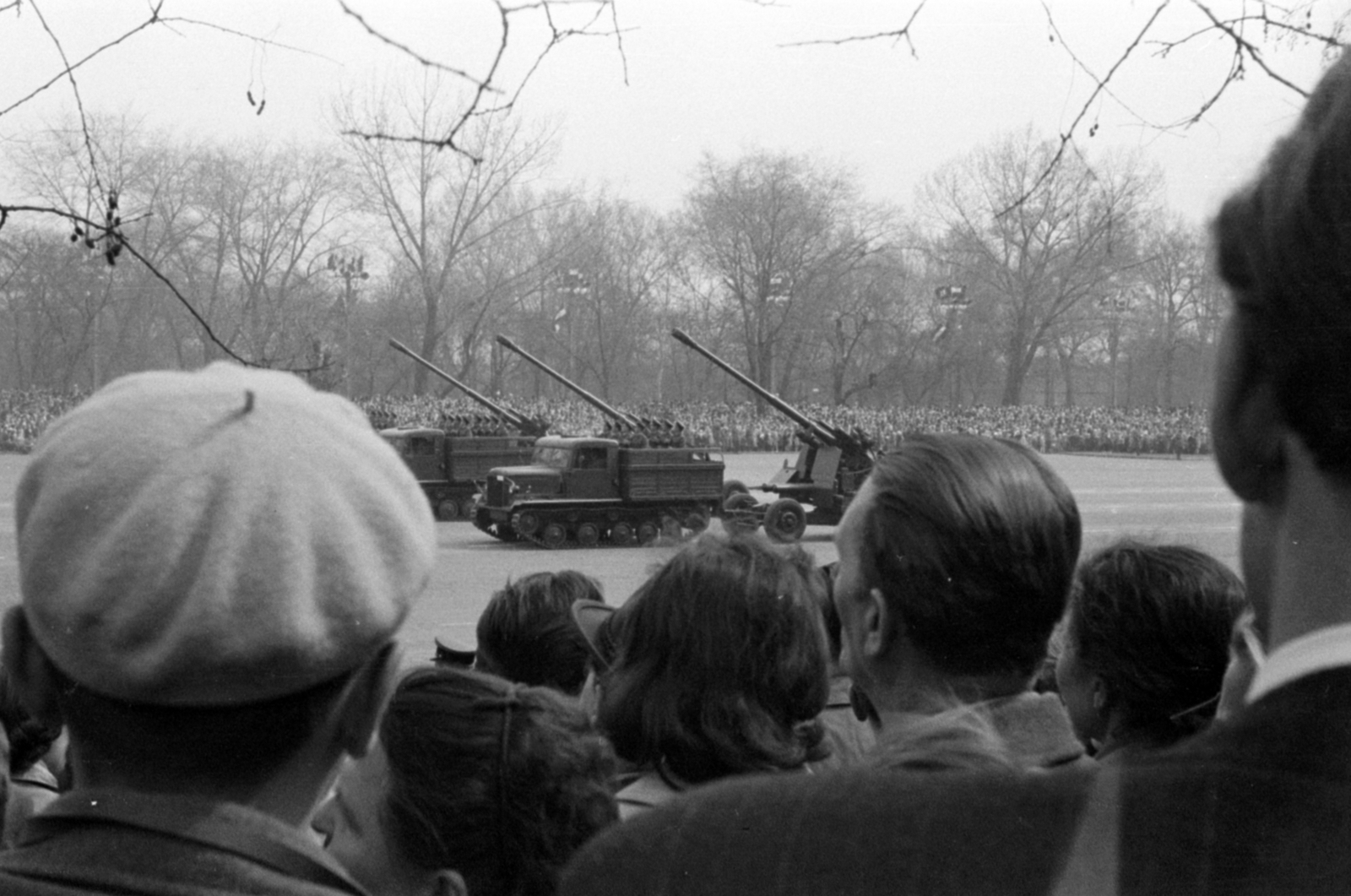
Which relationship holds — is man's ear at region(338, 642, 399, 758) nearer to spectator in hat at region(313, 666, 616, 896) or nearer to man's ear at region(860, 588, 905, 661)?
spectator in hat at region(313, 666, 616, 896)

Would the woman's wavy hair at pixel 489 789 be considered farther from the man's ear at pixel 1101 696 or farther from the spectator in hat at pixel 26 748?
the spectator in hat at pixel 26 748

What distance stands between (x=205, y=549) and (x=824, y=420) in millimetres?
20820

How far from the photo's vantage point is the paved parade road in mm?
12375

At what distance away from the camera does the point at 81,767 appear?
1.32m

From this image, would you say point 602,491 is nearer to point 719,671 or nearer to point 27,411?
point 27,411

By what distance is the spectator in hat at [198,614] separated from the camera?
1.23 metres

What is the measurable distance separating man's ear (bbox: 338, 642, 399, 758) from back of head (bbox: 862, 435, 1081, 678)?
0.83 m

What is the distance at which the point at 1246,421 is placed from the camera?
766 mm

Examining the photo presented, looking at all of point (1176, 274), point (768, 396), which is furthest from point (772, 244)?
point (1176, 274)

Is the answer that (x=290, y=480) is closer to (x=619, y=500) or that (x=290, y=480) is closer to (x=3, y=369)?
(x=3, y=369)

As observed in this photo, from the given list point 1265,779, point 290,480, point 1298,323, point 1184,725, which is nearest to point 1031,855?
point 1265,779

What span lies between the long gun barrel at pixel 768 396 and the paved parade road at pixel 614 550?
1323 millimetres

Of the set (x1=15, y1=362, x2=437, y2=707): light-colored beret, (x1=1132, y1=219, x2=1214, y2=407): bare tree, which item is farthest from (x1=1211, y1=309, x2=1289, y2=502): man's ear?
(x1=1132, y1=219, x2=1214, y2=407): bare tree

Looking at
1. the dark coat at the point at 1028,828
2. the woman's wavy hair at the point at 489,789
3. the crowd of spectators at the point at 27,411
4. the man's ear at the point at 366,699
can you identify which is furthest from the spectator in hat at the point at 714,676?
the crowd of spectators at the point at 27,411
